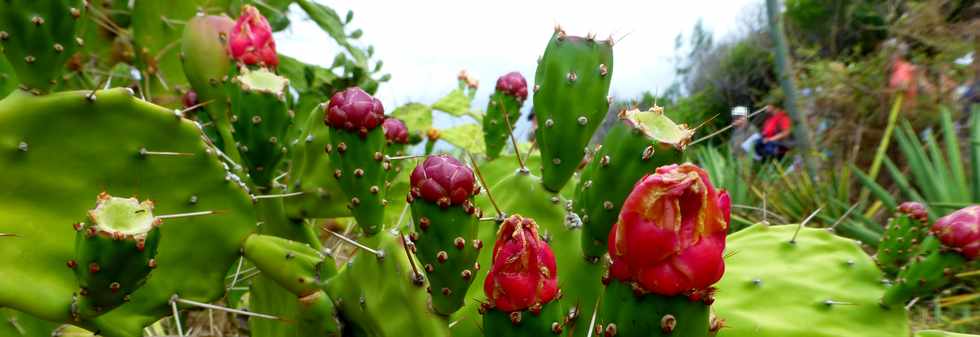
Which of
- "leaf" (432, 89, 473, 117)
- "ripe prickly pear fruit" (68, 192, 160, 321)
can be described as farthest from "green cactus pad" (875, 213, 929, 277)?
"leaf" (432, 89, 473, 117)

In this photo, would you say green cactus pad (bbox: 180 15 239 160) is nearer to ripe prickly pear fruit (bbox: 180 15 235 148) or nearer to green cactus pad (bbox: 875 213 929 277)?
ripe prickly pear fruit (bbox: 180 15 235 148)

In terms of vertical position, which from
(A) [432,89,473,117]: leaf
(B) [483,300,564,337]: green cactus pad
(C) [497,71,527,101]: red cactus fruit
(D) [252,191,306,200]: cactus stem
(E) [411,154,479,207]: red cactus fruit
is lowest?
(A) [432,89,473,117]: leaf

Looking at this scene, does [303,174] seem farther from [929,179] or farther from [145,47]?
[929,179]

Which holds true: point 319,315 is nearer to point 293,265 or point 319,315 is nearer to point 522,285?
point 293,265

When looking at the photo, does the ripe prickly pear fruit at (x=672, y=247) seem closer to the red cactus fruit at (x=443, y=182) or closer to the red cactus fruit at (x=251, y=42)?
the red cactus fruit at (x=443, y=182)

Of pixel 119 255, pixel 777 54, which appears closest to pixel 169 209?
pixel 119 255

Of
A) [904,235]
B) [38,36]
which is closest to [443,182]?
[38,36]
